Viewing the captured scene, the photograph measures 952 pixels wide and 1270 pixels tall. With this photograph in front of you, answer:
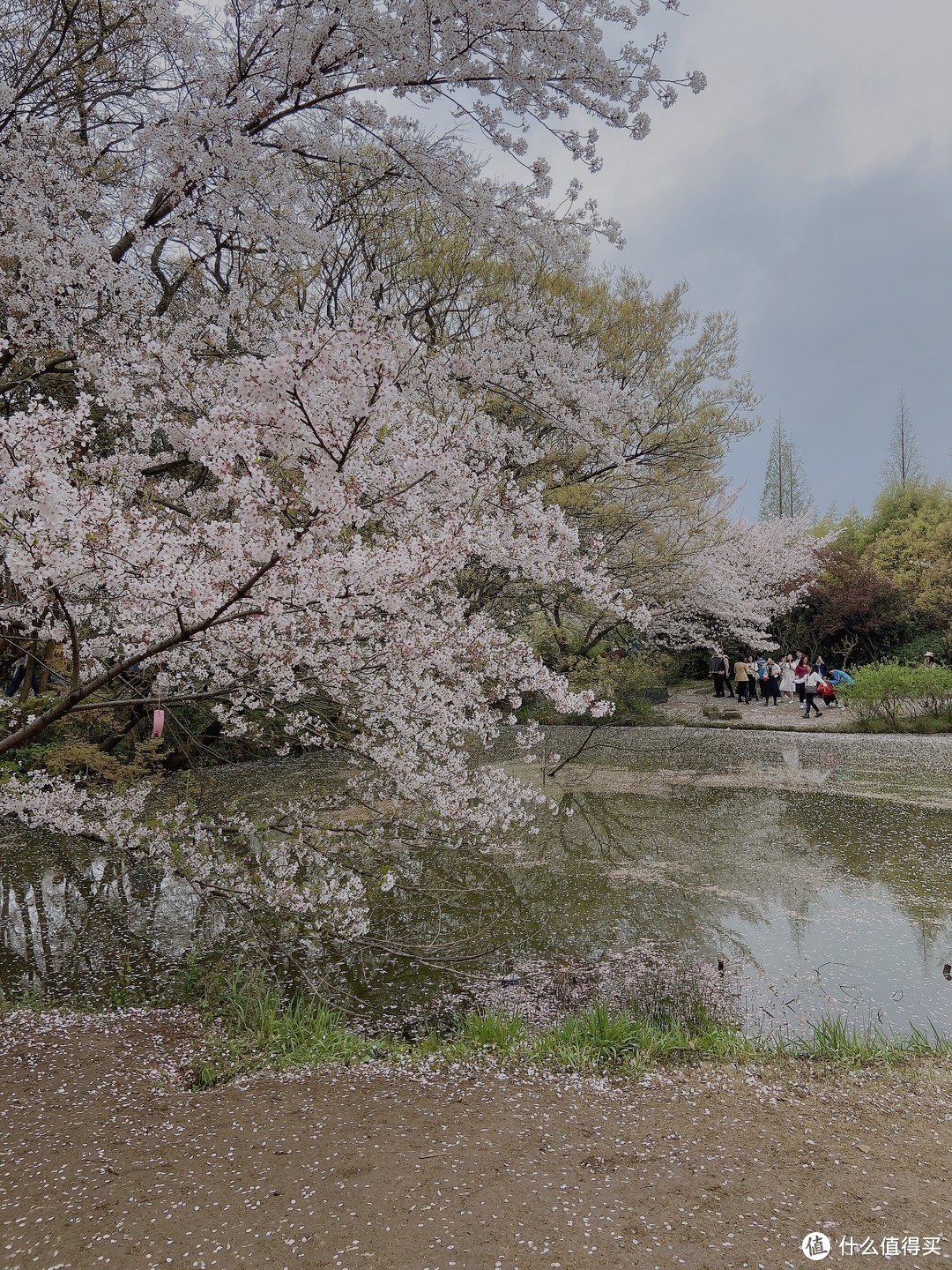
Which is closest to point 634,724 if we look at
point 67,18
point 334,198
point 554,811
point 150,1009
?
point 554,811

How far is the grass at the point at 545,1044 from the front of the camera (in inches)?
131

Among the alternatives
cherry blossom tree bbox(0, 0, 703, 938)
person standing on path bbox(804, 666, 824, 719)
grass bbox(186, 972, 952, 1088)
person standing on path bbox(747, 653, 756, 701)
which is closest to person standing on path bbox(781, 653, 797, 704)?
person standing on path bbox(747, 653, 756, 701)

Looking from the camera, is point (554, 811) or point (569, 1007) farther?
point (554, 811)

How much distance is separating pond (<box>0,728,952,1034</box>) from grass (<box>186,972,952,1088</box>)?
335mm

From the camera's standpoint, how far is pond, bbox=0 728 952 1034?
431cm

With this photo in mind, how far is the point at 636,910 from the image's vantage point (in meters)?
5.48

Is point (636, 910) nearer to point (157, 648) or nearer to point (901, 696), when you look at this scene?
point (157, 648)

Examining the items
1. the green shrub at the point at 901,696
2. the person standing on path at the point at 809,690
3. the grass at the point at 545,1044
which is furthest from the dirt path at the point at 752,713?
the grass at the point at 545,1044

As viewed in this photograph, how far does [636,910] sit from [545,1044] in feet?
7.28

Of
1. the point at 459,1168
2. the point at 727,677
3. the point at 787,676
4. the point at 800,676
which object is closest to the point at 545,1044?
the point at 459,1168

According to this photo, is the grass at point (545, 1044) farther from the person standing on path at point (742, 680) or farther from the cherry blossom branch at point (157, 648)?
the person standing on path at point (742, 680)

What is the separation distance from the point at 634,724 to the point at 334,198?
1145cm

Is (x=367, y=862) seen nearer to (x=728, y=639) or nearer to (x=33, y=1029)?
(x=33, y=1029)

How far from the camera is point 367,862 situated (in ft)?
16.5
